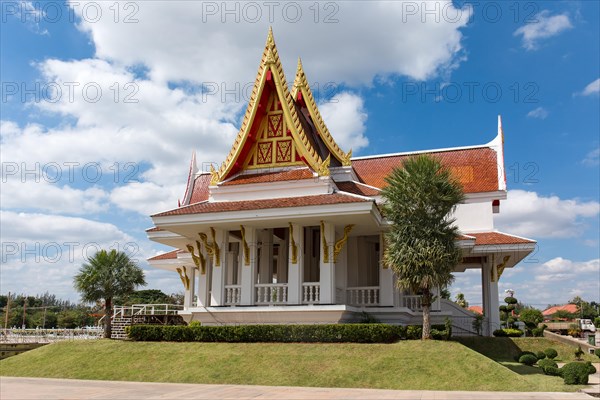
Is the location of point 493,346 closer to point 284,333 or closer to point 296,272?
point 296,272

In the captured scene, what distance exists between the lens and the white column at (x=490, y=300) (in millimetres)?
23656

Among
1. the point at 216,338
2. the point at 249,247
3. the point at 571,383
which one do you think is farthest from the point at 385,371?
the point at 249,247

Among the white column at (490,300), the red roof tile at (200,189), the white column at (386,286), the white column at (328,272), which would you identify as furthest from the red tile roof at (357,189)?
the red roof tile at (200,189)

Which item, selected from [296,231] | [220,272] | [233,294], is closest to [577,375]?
[296,231]

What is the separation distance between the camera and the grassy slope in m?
13.4

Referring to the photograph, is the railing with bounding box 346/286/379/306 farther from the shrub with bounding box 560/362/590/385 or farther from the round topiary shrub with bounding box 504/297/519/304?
the round topiary shrub with bounding box 504/297/519/304

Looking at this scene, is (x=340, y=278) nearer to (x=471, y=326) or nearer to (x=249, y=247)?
(x=249, y=247)

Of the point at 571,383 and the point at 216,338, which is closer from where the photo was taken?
the point at 571,383

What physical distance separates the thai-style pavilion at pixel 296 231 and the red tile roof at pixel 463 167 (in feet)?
0.39

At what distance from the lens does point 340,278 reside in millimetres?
20219

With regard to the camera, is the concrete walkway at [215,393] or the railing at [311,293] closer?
the concrete walkway at [215,393]

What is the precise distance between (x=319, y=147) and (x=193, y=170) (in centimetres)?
1127

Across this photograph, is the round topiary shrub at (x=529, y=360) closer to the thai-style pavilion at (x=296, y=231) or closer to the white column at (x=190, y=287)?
the thai-style pavilion at (x=296, y=231)

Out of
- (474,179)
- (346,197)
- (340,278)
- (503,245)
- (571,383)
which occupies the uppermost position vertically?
(474,179)
